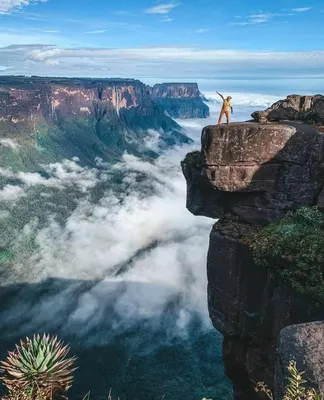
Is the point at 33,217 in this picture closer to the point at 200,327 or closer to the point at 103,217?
the point at 103,217

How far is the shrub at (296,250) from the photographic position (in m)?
14.6

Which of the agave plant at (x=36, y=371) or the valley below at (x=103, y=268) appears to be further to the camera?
the valley below at (x=103, y=268)

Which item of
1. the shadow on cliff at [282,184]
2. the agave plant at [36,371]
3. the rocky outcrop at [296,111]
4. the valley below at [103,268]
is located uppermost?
the rocky outcrop at [296,111]

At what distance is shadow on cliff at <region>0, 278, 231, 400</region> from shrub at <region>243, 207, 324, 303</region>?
143ft

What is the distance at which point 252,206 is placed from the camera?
1842 cm

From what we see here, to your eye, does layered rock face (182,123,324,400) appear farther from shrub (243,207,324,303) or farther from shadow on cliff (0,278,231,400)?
shadow on cliff (0,278,231,400)

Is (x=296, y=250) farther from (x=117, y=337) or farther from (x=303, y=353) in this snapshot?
(x=117, y=337)

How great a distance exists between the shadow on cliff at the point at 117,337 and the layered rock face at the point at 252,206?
39.9 metres

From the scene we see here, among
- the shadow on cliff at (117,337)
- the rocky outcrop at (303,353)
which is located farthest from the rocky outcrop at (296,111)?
the shadow on cliff at (117,337)

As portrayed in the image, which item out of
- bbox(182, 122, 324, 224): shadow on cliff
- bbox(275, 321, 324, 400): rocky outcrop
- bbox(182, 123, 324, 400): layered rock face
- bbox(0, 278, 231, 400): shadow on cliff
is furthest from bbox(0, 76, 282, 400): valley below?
bbox(275, 321, 324, 400): rocky outcrop

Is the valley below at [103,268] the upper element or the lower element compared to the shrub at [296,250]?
lower

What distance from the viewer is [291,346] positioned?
8.37 meters

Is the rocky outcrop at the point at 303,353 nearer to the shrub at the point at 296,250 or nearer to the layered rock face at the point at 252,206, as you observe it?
the shrub at the point at 296,250

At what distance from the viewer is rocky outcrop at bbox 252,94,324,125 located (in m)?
19.9
